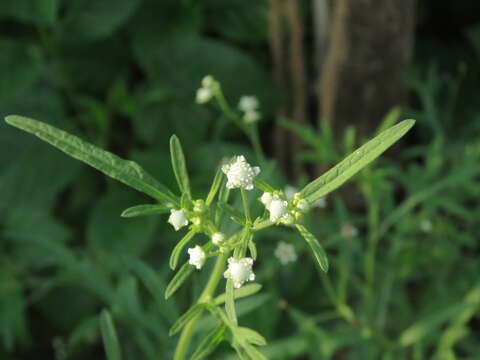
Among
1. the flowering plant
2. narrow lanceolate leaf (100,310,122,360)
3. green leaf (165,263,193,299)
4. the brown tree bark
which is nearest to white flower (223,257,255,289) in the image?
the flowering plant

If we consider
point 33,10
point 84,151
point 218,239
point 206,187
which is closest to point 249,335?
point 218,239

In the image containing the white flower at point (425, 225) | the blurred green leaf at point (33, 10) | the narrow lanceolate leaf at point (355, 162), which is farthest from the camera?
the blurred green leaf at point (33, 10)

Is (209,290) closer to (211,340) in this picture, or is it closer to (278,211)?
(211,340)

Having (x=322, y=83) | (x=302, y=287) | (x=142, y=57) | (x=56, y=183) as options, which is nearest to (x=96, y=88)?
(x=142, y=57)

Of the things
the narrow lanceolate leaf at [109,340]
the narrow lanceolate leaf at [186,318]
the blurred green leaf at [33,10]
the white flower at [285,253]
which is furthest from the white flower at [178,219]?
the blurred green leaf at [33,10]

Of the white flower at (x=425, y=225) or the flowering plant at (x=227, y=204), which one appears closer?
the flowering plant at (x=227, y=204)

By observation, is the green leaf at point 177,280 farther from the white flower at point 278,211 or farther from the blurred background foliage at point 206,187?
the blurred background foliage at point 206,187
